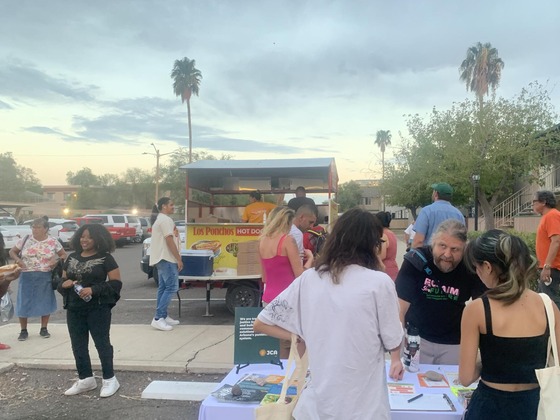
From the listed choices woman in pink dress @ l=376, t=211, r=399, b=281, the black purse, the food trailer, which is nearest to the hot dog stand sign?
the food trailer

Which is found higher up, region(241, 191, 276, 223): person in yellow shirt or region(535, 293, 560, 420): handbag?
region(241, 191, 276, 223): person in yellow shirt

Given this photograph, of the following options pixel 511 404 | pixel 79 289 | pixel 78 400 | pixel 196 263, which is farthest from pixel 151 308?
pixel 511 404

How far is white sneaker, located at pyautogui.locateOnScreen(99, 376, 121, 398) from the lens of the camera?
4562 mm

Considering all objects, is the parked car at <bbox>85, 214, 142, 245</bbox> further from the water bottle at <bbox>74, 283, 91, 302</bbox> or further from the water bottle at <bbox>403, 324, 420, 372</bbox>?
the water bottle at <bbox>403, 324, 420, 372</bbox>

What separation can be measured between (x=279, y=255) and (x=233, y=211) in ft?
21.7

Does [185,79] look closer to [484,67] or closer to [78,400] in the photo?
[484,67]

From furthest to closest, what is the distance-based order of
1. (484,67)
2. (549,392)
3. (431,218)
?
(484,67) < (431,218) < (549,392)

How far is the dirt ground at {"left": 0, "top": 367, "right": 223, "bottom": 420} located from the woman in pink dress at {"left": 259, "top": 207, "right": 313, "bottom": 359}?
137 centimetres

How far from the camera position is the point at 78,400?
14.9 ft

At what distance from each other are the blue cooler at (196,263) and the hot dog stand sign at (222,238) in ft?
1.21

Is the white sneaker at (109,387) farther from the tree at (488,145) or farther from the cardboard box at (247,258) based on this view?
the tree at (488,145)

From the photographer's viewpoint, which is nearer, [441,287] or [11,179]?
[441,287]

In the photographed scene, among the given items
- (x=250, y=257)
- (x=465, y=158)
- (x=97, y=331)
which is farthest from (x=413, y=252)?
(x=465, y=158)

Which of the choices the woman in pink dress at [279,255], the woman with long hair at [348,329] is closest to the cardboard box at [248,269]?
the woman in pink dress at [279,255]
